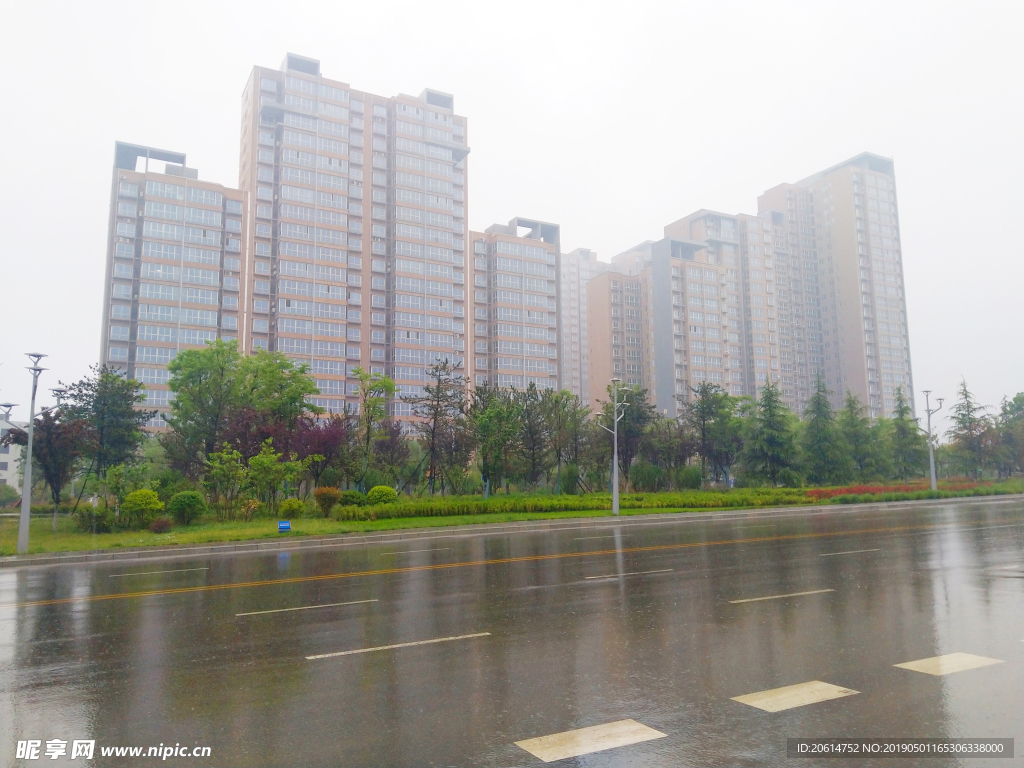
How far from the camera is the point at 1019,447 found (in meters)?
64.1

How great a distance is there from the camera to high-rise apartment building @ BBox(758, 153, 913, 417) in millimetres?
129625

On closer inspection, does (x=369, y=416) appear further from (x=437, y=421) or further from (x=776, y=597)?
(x=776, y=597)

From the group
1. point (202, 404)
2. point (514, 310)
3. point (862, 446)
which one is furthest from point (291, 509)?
point (514, 310)

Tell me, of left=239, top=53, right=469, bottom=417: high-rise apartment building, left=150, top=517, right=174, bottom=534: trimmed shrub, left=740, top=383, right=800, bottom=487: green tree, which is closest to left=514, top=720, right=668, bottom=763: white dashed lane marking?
left=150, top=517, right=174, bottom=534: trimmed shrub

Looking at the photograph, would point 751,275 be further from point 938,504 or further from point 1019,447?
point 938,504

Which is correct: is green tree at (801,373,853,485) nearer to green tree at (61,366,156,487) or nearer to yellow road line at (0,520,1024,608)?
yellow road line at (0,520,1024,608)

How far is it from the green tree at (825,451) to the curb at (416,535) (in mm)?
12318

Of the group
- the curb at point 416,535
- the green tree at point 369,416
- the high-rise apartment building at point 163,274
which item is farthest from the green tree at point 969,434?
the high-rise apartment building at point 163,274

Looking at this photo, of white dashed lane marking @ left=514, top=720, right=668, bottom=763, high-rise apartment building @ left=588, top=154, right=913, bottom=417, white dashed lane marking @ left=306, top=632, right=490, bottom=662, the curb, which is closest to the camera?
white dashed lane marking @ left=514, top=720, right=668, bottom=763

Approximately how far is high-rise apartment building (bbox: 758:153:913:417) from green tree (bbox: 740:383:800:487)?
86.1m

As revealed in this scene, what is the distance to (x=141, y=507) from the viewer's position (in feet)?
97.5

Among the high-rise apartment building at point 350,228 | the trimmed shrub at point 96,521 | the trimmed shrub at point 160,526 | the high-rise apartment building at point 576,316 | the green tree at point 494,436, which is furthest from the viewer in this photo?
the high-rise apartment building at point 576,316

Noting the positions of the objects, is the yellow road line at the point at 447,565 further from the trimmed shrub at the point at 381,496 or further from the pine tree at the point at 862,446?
the pine tree at the point at 862,446

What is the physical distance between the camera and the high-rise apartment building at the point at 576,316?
148 m
